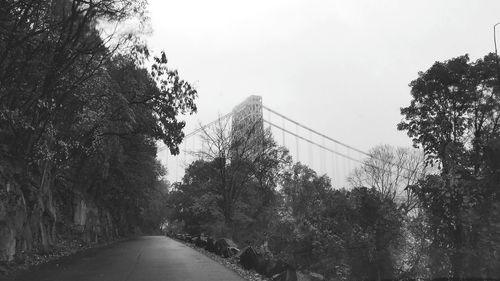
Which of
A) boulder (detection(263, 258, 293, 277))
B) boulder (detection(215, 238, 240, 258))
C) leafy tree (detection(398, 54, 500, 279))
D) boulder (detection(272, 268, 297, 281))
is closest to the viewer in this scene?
leafy tree (detection(398, 54, 500, 279))

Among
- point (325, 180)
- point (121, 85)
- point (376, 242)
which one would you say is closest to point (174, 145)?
point (121, 85)

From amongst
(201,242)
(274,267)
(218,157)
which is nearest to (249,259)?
(274,267)

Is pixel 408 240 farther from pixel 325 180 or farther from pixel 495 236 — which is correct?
pixel 325 180

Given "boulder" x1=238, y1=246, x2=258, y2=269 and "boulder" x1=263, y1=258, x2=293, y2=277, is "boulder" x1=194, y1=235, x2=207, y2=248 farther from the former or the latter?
"boulder" x1=263, y1=258, x2=293, y2=277

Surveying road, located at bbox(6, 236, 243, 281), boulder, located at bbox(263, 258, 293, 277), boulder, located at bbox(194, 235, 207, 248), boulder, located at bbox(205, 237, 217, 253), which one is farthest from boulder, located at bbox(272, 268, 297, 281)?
boulder, located at bbox(194, 235, 207, 248)

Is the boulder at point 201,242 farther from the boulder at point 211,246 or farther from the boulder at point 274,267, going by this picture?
the boulder at point 274,267

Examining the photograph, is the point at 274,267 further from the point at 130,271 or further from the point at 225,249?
the point at 225,249

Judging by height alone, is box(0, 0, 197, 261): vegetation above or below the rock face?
above

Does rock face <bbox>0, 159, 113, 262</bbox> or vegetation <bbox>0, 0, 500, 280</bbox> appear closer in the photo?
vegetation <bbox>0, 0, 500, 280</bbox>

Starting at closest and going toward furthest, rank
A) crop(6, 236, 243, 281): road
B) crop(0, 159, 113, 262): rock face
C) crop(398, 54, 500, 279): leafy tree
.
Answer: crop(398, 54, 500, 279): leafy tree < crop(6, 236, 243, 281): road < crop(0, 159, 113, 262): rock face

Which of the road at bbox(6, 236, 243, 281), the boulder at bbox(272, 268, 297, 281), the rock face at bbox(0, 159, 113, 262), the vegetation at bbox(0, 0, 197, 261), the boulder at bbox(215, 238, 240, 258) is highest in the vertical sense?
the vegetation at bbox(0, 0, 197, 261)

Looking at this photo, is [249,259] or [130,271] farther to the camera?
[249,259]

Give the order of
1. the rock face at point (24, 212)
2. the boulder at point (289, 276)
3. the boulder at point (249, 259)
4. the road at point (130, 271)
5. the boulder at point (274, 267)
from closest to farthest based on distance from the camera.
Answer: the boulder at point (289, 276), the boulder at point (274, 267), the road at point (130, 271), the boulder at point (249, 259), the rock face at point (24, 212)

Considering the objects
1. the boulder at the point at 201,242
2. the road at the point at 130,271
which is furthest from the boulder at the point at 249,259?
the boulder at the point at 201,242
